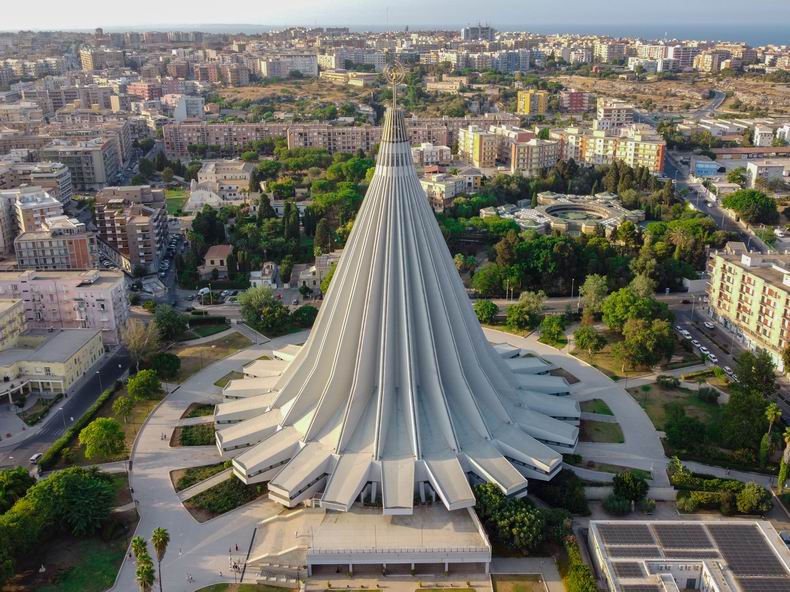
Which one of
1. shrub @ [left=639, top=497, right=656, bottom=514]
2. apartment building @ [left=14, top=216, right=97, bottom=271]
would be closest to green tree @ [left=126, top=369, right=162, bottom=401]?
apartment building @ [left=14, top=216, right=97, bottom=271]

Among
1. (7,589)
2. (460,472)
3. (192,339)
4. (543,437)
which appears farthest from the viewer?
(192,339)

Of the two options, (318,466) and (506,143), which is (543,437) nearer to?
(318,466)

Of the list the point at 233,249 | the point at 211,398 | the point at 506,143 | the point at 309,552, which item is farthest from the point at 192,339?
the point at 506,143

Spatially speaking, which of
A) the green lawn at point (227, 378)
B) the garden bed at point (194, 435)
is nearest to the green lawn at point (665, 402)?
the green lawn at point (227, 378)

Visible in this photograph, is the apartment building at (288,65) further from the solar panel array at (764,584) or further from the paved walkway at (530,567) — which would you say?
the solar panel array at (764,584)

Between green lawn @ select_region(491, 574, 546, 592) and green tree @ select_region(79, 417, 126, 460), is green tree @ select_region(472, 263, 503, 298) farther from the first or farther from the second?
green lawn @ select_region(491, 574, 546, 592)

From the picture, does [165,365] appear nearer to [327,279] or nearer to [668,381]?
[327,279]

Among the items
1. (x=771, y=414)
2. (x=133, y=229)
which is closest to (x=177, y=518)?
(x=771, y=414)
